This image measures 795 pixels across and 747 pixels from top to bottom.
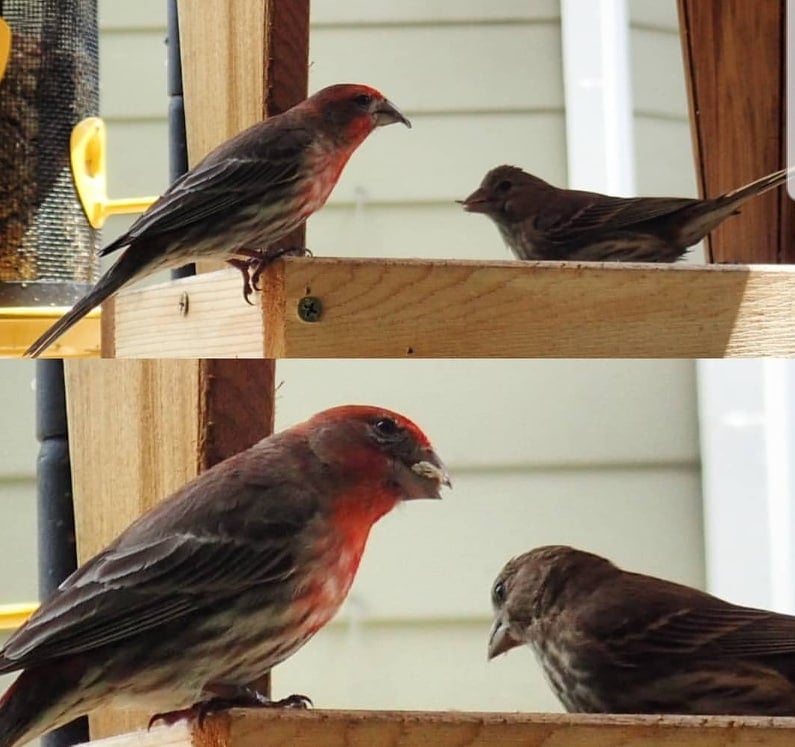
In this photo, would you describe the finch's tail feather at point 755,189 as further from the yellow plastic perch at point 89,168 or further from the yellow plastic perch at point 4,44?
the yellow plastic perch at point 4,44

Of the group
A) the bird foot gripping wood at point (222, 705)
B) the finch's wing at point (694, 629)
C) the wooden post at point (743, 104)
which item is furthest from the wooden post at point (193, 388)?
the wooden post at point (743, 104)

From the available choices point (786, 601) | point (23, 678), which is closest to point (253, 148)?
point (23, 678)

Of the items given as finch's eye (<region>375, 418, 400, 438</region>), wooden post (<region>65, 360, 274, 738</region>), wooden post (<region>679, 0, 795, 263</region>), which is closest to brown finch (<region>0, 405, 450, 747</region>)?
finch's eye (<region>375, 418, 400, 438</region>)

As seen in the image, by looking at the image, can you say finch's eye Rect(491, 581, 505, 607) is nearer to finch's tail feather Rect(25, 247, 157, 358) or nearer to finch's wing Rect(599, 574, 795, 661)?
finch's wing Rect(599, 574, 795, 661)

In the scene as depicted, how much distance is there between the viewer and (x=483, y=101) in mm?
3041

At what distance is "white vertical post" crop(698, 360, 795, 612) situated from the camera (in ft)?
8.89

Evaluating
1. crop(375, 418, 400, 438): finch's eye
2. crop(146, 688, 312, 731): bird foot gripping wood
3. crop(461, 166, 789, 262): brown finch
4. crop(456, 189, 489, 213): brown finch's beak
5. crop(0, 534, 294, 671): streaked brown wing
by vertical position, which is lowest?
crop(146, 688, 312, 731): bird foot gripping wood

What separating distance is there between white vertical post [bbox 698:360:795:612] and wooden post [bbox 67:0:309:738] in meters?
1.25

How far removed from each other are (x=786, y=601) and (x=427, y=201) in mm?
1061

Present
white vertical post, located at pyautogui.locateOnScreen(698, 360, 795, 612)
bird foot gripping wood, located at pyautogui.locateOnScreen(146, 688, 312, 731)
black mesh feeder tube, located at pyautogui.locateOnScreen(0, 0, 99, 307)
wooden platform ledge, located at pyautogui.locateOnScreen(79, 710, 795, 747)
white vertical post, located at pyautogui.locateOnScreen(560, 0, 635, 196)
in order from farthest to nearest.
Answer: white vertical post, located at pyautogui.locateOnScreen(560, 0, 635, 196) → white vertical post, located at pyautogui.locateOnScreen(698, 360, 795, 612) → black mesh feeder tube, located at pyautogui.locateOnScreen(0, 0, 99, 307) → bird foot gripping wood, located at pyautogui.locateOnScreen(146, 688, 312, 731) → wooden platform ledge, located at pyautogui.locateOnScreen(79, 710, 795, 747)

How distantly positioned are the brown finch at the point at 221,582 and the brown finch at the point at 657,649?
0.23 m

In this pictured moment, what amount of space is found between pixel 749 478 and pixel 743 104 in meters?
1.06

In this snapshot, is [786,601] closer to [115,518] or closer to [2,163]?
[115,518]

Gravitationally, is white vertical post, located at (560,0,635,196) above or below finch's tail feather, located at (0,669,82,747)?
above
